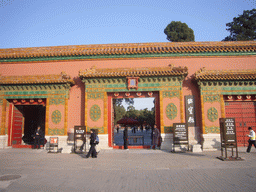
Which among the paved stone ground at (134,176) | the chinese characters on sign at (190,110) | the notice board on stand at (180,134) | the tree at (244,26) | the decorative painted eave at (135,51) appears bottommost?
the paved stone ground at (134,176)

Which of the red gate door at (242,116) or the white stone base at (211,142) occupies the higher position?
the red gate door at (242,116)

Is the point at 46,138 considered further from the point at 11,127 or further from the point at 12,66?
the point at 12,66

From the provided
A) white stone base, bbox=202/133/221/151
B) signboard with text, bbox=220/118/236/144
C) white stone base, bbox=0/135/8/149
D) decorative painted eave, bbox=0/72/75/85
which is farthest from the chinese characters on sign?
white stone base, bbox=0/135/8/149

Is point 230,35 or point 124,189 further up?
point 230,35

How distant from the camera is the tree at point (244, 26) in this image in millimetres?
34562

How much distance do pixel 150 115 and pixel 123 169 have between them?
115 feet

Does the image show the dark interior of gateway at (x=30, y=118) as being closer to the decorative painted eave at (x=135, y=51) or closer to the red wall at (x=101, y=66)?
the red wall at (x=101, y=66)

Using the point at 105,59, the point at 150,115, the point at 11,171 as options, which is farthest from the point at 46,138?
the point at 150,115

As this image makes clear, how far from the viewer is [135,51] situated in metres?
15.1

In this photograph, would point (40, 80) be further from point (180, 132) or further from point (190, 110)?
point (190, 110)

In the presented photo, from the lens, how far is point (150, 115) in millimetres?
42719

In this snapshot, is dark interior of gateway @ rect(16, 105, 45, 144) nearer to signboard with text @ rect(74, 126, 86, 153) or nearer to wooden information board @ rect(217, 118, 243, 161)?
signboard with text @ rect(74, 126, 86, 153)

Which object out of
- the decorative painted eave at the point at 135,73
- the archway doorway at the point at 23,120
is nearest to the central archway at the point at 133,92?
the decorative painted eave at the point at 135,73

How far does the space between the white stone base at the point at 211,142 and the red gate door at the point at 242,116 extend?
1989 mm
